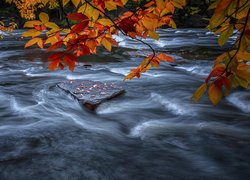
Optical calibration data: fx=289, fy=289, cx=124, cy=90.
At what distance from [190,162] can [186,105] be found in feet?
7.94

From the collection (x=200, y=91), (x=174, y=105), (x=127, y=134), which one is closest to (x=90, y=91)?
(x=174, y=105)

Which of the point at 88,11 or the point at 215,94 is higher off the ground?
the point at 88,11

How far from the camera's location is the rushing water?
11.4ft

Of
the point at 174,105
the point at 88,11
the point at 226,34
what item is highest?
the point at 88,11

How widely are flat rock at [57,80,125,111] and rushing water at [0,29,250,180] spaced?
0.50 feet

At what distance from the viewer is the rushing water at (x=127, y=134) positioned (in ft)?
11.4

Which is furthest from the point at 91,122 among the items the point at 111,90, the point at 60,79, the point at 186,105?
the point at 60,79

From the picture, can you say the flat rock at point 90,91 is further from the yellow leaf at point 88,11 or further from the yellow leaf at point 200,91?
the yellow leaf at point 200,91

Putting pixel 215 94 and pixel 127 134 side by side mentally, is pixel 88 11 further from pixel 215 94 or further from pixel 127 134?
pixel 127 134

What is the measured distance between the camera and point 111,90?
21.5 ft

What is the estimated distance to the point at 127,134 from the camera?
4.62 metres

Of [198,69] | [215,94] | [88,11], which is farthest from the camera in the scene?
[198,69]

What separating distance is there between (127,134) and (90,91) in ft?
6.64

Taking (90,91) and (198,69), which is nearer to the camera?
(90,91)
